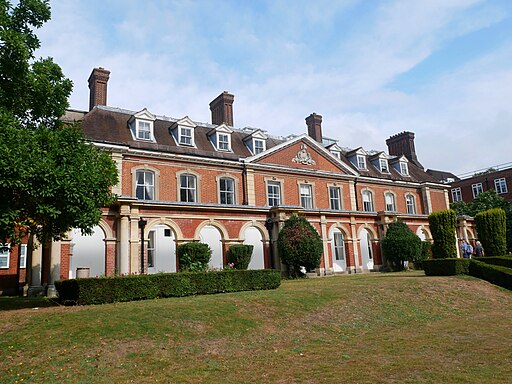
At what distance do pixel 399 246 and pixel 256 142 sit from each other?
12.5 m

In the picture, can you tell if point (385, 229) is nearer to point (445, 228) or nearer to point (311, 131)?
point (445, 228)

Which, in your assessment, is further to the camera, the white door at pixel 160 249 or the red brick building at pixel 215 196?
the white door at pixel 160 249

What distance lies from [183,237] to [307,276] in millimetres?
7889

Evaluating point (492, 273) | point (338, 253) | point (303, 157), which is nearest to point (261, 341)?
point (492, 273)

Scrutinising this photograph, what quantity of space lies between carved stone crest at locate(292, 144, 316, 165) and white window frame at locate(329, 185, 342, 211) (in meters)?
2.74

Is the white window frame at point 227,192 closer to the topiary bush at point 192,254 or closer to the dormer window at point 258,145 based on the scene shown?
the dormer window at point 258,145

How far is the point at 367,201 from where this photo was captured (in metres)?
36.2

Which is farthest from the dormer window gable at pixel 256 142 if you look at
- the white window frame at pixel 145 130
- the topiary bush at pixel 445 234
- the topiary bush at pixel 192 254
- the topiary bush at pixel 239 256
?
the topiary bush at pixel 445 234

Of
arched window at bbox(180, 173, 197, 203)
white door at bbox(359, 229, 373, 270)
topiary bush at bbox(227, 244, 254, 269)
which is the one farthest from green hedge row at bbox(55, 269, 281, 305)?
white door at bbox(359, 229, 373, 270)

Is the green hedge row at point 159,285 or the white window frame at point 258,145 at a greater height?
the white window frame at point 258,145

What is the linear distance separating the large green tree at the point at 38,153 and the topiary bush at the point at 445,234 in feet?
55.2

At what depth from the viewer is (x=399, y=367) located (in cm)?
888

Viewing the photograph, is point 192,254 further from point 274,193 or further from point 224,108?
point 224,108

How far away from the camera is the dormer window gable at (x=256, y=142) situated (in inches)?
1272
